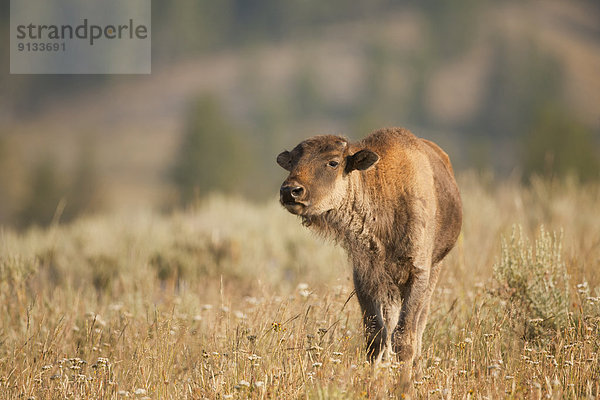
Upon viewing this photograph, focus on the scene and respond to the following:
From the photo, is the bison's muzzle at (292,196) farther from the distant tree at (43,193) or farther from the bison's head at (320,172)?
the distant tree at (43,193)

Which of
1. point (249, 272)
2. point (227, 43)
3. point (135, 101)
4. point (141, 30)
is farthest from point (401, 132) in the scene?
point (227, 43)

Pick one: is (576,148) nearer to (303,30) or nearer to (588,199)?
(588,199)

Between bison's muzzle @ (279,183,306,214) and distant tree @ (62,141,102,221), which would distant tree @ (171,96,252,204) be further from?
bison's muzzle @ (279,183,306,214)

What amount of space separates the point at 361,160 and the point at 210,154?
5410cm

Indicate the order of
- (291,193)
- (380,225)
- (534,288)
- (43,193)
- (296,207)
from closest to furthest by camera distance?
(291,193), (296,207), (380,225), (534,288), (43,193)

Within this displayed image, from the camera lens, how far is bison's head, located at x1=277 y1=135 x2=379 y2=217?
16.2ft

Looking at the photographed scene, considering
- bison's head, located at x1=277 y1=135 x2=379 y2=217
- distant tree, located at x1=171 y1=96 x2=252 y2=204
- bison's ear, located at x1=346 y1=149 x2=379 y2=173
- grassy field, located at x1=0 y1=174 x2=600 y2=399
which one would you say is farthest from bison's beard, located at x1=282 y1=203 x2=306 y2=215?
distant tree, located at x1=171 y1=96 x2=252 y2=204

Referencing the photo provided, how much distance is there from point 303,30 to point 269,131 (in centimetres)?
10123

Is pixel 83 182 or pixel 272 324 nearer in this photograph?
pixel 272 324

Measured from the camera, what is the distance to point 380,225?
5.48m

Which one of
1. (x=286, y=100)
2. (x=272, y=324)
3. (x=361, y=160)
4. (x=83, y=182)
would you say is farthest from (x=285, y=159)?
(x=286, y=100)

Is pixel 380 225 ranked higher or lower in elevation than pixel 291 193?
lower

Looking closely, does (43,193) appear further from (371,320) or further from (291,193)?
(291,193)

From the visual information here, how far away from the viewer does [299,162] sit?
16.8ft
